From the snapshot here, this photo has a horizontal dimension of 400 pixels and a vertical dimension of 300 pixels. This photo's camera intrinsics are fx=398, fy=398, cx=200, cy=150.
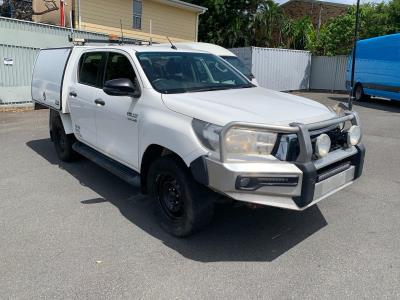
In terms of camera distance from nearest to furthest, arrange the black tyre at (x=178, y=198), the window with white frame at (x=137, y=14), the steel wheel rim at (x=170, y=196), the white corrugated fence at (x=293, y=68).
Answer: the black tyre at (x=178, y=198) < the steel wheel rim at (x=170, y=196) < the window with white frame at (x=137, y=14) < the white corrugated fence at (x=293, y=68)

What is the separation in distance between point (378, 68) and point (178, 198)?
14879 mm

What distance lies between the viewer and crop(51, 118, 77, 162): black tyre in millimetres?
6496

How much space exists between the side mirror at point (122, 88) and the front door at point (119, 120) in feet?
0.30

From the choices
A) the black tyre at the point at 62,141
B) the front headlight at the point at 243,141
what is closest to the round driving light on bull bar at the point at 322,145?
the front headlight at the point at 243,141

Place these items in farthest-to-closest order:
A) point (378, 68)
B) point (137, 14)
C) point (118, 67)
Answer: point (137, 14), point (378, 68), point (118, 67)

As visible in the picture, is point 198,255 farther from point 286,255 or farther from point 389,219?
point 389,219

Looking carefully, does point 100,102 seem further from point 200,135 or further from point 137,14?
point 137,14

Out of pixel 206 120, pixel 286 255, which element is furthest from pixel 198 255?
pixel 206 120

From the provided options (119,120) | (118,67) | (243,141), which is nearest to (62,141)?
(118,67)

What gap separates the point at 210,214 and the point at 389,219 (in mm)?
2213

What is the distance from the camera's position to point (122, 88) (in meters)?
4.19

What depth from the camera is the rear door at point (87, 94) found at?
5.32 metres

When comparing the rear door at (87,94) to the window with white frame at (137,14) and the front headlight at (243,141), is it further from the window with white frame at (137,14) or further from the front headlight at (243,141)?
the window with white frame at (137,14)

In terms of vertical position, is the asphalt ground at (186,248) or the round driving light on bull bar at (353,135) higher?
the round driving light on bull bar at (353,135)
